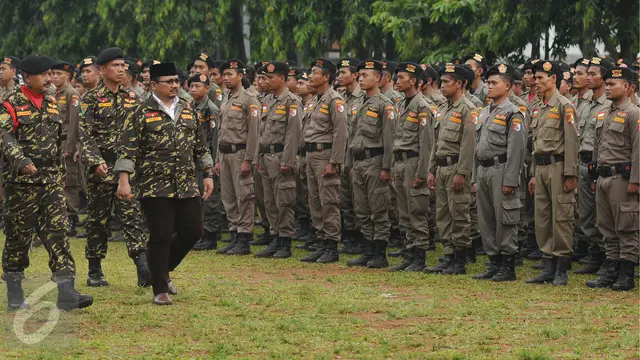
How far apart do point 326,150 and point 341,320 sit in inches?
180

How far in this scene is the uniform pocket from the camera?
12.2m

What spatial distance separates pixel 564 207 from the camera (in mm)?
12266

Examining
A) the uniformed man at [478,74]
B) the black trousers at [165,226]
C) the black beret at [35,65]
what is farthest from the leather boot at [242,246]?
the black beret at [35,65]

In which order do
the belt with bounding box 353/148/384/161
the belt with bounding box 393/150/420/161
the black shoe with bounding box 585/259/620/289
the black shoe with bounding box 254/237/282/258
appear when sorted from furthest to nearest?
the black shoe with bounding box 254/237/282/258
the belt with bounding box 353/148/384/161
the belt with bounding box 393/150/420/161
the black shoe with bounding box 585/259/620/289

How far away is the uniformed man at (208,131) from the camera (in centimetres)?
1578

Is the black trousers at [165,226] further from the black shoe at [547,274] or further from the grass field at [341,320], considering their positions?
the black shoe at [547,274]

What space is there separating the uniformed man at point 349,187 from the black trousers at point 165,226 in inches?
170

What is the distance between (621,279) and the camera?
1189 centimetres

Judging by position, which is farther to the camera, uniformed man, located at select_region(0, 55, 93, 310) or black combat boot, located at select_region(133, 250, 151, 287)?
black combat boot, located at select_region(133, 250, 151, 287)

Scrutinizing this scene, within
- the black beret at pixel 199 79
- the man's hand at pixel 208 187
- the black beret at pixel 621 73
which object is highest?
the black beret at pixel 621 73

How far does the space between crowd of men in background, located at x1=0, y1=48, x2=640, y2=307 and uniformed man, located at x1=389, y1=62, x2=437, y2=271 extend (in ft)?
0.06

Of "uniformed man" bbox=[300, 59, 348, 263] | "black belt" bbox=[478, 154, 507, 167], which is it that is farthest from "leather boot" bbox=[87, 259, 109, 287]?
"black belt" bbox=[478, 154, 507, 167]

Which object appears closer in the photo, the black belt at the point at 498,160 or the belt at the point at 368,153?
the black belt at the point at 498,160

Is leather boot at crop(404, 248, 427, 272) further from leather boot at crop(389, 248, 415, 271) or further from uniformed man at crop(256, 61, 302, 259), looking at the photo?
uniformed man at crop(256, 61, 302, 259)
